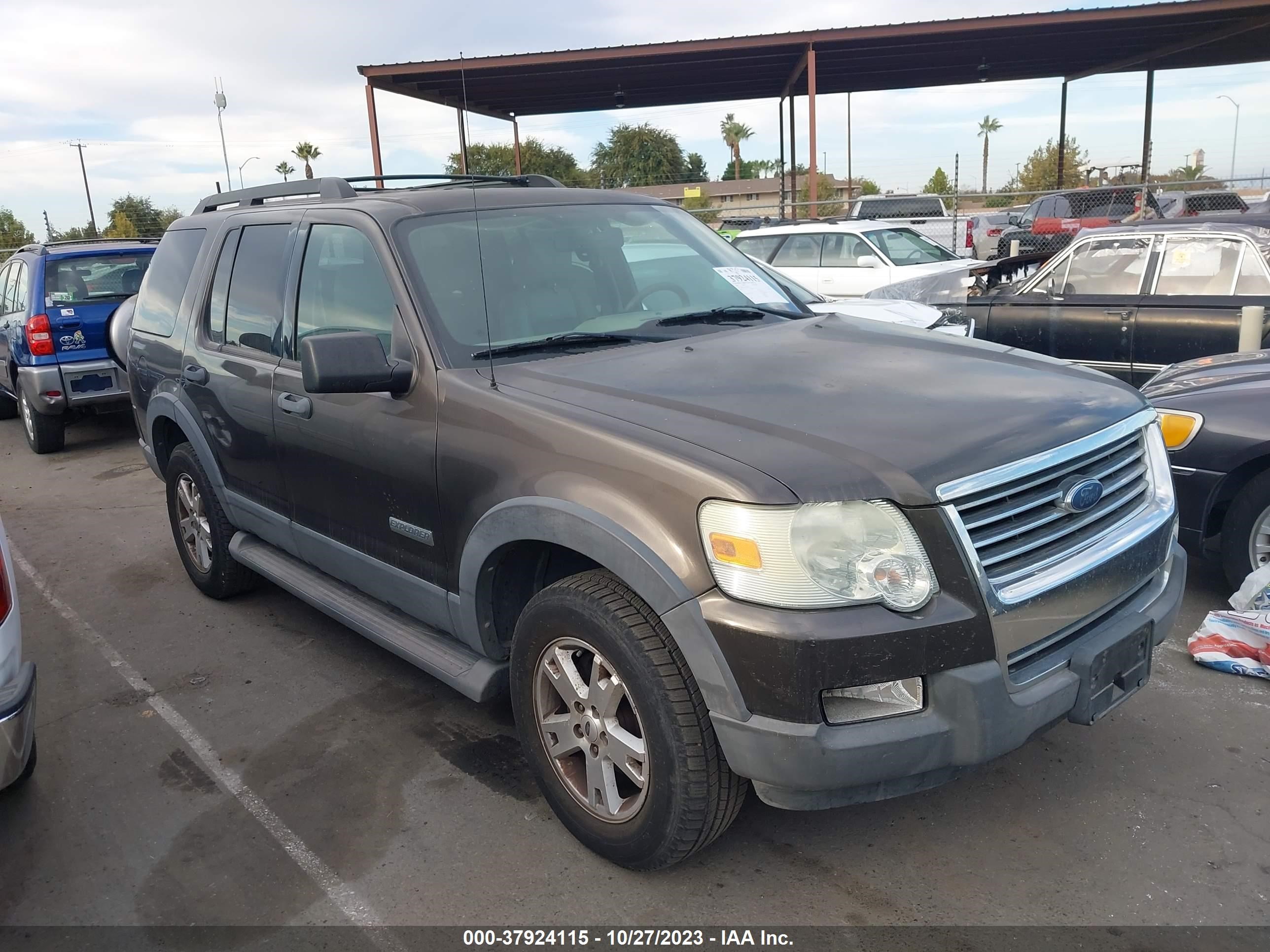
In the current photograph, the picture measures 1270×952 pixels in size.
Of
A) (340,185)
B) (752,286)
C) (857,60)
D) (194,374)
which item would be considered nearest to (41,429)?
(194,374)

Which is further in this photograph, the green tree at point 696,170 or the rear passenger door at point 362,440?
the green tree at point 696,170

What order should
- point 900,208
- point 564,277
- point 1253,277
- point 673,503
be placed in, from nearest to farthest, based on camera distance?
point 673,503 → point 564,277 → point 1253,277 → point 900,208

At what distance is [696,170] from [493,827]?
248 feet

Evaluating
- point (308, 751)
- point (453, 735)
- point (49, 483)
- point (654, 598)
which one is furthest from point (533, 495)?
point (49, 483)

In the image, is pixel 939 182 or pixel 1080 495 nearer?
pixel 1080 495

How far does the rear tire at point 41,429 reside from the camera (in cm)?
951

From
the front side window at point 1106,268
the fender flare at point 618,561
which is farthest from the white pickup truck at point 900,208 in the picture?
the fender flare at point 618,561

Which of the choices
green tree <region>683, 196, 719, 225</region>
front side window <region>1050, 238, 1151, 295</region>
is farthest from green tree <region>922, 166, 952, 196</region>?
front side window <region>1050, 238, 1151, 295</region>

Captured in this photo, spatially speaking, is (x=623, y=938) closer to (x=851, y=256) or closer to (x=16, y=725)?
(x=16, y=725)

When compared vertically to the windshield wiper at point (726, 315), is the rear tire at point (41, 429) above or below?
below

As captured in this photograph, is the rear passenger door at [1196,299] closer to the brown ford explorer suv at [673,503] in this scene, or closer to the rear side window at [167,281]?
the brown ford explorer suv at [673,503]

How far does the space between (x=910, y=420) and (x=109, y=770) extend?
3.12 meters

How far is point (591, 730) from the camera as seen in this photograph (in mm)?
2781

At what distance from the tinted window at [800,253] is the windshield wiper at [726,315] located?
9.32m
